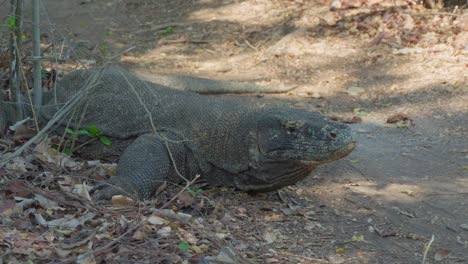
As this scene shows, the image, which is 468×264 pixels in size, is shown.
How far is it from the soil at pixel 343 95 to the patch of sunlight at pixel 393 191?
0.01m

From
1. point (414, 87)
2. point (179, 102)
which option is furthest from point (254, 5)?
point (179, 102)

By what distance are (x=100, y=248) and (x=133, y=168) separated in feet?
4.27

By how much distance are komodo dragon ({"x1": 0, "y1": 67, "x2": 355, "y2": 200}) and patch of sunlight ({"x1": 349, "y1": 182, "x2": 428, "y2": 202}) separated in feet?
1.86

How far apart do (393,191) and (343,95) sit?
A: 7.50 ft

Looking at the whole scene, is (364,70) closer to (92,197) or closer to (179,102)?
(179,102)

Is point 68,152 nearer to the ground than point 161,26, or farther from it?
nearer to the ground

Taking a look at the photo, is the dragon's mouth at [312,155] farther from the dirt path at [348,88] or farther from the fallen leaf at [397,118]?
the fallen leaf at [397,118]

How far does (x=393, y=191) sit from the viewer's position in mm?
4723

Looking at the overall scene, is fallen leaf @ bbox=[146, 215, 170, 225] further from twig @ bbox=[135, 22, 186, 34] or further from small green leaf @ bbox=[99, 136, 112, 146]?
twig @ bbox=[135, 22, 186, 34]

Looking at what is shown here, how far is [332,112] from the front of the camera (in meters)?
6.38

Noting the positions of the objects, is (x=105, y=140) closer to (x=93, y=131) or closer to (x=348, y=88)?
(x=93, y=131)

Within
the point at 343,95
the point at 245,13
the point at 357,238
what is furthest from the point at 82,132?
the point at 245,13

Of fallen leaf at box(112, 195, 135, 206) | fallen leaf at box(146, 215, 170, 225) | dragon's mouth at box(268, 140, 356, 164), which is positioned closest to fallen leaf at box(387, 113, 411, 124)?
dragon's mouth at box(268, 140, 356, 164)

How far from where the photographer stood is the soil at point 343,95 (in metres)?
4.07
